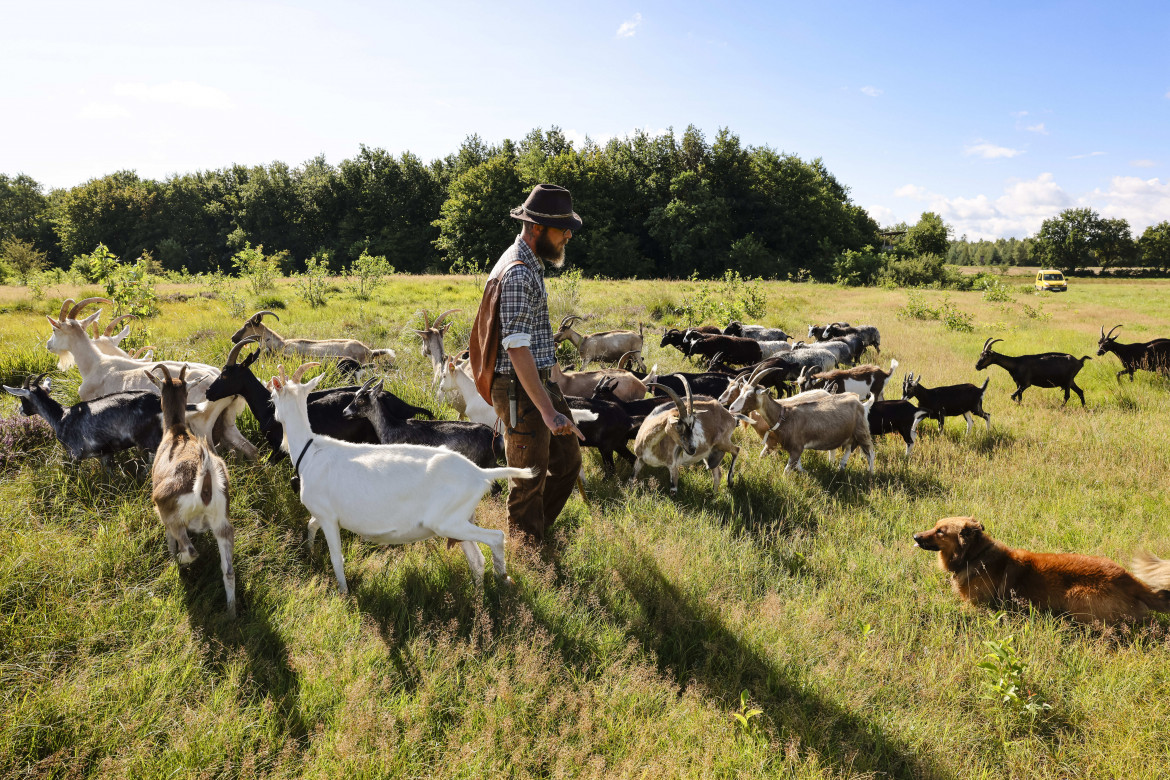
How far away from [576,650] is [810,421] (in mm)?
4850

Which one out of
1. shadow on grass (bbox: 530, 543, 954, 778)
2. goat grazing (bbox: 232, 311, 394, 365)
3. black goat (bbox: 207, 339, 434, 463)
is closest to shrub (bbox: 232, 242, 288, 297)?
goat grazing (bbox: 232, 311, 394, 365)

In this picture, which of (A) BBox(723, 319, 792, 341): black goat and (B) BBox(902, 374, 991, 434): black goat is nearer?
(B) BBox(902, 374, 991, 434): black goat

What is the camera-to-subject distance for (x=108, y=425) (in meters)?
5.04

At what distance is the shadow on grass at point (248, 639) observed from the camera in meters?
2.97

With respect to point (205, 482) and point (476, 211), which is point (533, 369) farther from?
point (476, 211)

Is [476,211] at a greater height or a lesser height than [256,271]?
greater

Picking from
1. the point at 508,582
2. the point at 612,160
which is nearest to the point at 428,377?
the point at 508,582

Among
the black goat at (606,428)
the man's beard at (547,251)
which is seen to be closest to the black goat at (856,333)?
the black goat at (606,428)

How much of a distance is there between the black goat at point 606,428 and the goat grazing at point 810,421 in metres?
1.38

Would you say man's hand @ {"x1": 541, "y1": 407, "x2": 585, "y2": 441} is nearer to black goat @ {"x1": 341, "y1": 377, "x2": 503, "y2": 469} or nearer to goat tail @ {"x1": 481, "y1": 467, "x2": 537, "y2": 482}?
goat tail @ {"x1": 481, "y1": 467, "x2": 537, "y2": 482}

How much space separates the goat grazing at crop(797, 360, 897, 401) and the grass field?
3.88m

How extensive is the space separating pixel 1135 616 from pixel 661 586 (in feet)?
10.6

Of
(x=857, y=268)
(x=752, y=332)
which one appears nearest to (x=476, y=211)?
(x=857, y=268)

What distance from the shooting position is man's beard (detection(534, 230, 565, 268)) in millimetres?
3799
